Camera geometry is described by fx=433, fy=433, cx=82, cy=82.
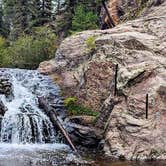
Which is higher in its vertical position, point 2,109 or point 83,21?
point 83,21

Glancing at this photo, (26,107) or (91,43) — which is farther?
(91,43)

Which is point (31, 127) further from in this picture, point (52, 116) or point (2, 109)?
point (2, 109)

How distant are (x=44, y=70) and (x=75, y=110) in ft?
24.2

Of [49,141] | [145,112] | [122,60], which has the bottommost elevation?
[49,141]

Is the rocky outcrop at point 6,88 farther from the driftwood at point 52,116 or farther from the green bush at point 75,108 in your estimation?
the green bush at point 75,108

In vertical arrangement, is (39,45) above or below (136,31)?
below

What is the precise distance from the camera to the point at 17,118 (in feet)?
72.1

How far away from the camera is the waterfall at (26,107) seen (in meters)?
21.1

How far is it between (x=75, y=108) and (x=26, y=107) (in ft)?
8.83

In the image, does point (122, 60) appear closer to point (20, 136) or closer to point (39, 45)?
point (20, 136)

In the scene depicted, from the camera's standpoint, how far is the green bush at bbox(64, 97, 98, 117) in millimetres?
23372

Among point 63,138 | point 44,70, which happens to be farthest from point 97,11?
point 63,138

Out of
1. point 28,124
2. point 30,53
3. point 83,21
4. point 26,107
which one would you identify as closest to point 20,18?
point 83,21

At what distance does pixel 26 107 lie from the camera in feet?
77.7
